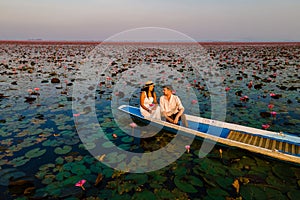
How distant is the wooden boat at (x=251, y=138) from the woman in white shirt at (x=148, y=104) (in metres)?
0.26

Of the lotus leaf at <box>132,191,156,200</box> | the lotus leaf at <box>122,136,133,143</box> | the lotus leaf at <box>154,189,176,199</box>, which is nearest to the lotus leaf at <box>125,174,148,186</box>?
the lotus leaf at <box>132,191,156,200</box>

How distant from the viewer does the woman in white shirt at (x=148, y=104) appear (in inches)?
250

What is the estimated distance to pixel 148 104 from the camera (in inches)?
261

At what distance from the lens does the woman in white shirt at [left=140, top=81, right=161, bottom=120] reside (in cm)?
636

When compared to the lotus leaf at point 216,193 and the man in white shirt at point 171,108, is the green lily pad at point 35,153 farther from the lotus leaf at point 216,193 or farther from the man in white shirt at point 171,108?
the lotus leaf at point 216,193

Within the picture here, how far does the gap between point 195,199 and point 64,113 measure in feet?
18.4

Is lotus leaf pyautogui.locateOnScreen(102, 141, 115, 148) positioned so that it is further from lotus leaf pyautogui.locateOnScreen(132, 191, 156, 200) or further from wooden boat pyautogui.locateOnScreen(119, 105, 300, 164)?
lotus leaf pyautogui.locateOnScreen(132, 191, 156, 200)

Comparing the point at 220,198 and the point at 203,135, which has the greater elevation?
the point at 203,135

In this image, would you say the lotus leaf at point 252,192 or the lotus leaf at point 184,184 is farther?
Answer: the lotus leaf at point 184,184

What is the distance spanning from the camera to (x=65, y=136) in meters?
5.77

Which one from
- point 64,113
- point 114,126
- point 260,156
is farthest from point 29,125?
point 260,156

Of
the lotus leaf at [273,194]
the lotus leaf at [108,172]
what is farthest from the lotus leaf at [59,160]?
the lotus leaf at [273,194]

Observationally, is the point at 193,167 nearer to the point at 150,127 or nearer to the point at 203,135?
the point at 203,135

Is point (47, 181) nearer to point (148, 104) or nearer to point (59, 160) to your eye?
point (59, 160)
